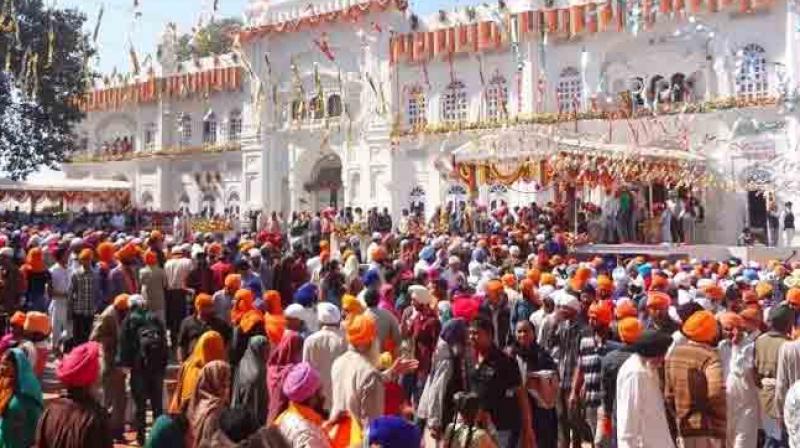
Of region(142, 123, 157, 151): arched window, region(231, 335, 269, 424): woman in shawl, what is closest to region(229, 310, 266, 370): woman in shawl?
region(231, 335, 269, 424): woman in shawl

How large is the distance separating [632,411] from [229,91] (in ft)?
113

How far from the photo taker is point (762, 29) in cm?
2472

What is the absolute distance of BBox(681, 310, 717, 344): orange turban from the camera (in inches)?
228

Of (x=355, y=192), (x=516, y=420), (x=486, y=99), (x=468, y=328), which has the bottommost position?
(x=516, y=420)

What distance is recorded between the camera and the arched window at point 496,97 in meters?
29.7

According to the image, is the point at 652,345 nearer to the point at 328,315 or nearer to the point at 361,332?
the point at 361,332

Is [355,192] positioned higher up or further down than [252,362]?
higher up

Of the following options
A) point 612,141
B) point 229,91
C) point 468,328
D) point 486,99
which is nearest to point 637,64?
point 612,141

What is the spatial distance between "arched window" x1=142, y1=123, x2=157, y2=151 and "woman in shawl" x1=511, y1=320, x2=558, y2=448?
3644 centimetres

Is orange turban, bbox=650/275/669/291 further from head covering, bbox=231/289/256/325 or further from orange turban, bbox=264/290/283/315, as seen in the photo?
head covering, bbox=231/289/256/325

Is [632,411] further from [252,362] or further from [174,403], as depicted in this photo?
[174,403]

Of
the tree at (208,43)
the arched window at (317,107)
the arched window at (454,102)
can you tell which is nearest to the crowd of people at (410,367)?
the arched window at (454,102)

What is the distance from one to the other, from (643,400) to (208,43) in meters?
48.9

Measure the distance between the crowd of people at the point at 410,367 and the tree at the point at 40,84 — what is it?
24698 mm
